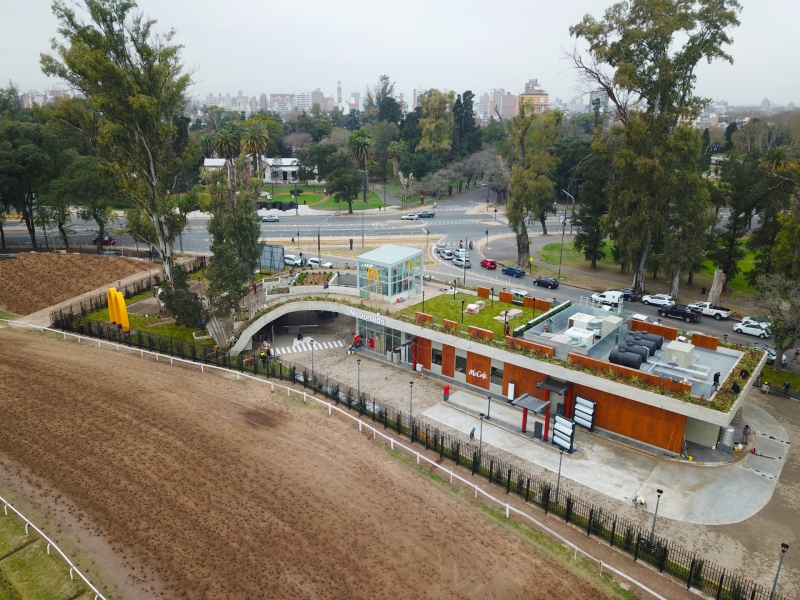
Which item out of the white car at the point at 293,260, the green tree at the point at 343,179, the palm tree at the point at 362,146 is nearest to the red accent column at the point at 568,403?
the white car at the point at 293,260

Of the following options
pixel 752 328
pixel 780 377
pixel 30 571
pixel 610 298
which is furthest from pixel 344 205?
pixel 30 571

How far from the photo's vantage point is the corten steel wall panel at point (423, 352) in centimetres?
4028

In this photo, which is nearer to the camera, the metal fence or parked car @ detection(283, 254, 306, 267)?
the metal fence

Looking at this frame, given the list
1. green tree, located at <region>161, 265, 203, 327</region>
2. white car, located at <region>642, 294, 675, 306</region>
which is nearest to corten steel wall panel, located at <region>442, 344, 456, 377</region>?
green tree, located at <region>161, 265, 203, 327</region>

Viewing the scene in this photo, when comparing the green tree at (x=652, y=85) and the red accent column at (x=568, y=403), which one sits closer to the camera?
the red accent column at (x=568, y=403)

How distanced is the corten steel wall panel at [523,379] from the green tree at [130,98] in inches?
1257

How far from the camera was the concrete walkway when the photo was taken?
25.9 meters

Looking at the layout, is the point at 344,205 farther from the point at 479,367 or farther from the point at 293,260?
the point at 479,367

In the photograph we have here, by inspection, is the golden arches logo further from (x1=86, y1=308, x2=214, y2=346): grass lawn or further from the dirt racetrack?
the dirt racetrack

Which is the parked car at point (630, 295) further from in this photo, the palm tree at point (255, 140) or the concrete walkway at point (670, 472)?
the palm tree at point (255, 140)

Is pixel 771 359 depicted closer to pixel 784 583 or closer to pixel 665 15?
pixel 784 583

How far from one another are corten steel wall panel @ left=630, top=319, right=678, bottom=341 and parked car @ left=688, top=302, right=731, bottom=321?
51.9 ft

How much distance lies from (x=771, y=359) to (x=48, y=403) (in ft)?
162

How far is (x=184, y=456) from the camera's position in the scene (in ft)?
91.8
